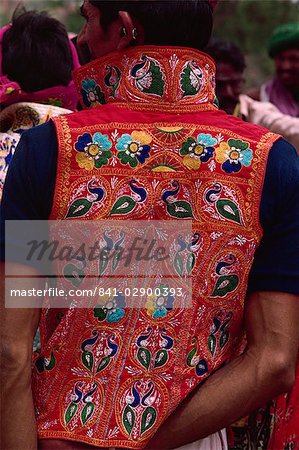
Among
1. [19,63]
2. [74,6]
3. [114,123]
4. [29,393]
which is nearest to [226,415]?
[29,393]

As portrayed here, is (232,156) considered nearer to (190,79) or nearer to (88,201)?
(190,79)

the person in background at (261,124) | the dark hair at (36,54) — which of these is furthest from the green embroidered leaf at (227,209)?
the dark hair at (36,54)

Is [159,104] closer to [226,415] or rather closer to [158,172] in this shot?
[158,172]

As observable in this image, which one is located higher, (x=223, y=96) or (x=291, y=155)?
(x=291, y=155)

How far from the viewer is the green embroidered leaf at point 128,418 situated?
1839 mm

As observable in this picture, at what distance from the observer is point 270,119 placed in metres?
4.09

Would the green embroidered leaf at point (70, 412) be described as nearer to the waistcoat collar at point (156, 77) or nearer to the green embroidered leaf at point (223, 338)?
the green embroidered leaf at point (223, 338)

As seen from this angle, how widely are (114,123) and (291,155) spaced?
0.39m

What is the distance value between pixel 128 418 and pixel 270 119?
2.50 m

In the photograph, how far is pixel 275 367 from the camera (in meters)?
1.89

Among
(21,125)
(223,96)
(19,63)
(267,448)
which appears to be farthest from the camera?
(223,96)

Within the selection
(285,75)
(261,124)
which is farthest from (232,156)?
(285,75)

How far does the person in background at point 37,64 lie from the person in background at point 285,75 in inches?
106

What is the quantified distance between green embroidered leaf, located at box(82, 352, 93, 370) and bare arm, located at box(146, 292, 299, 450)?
8.2 inches
